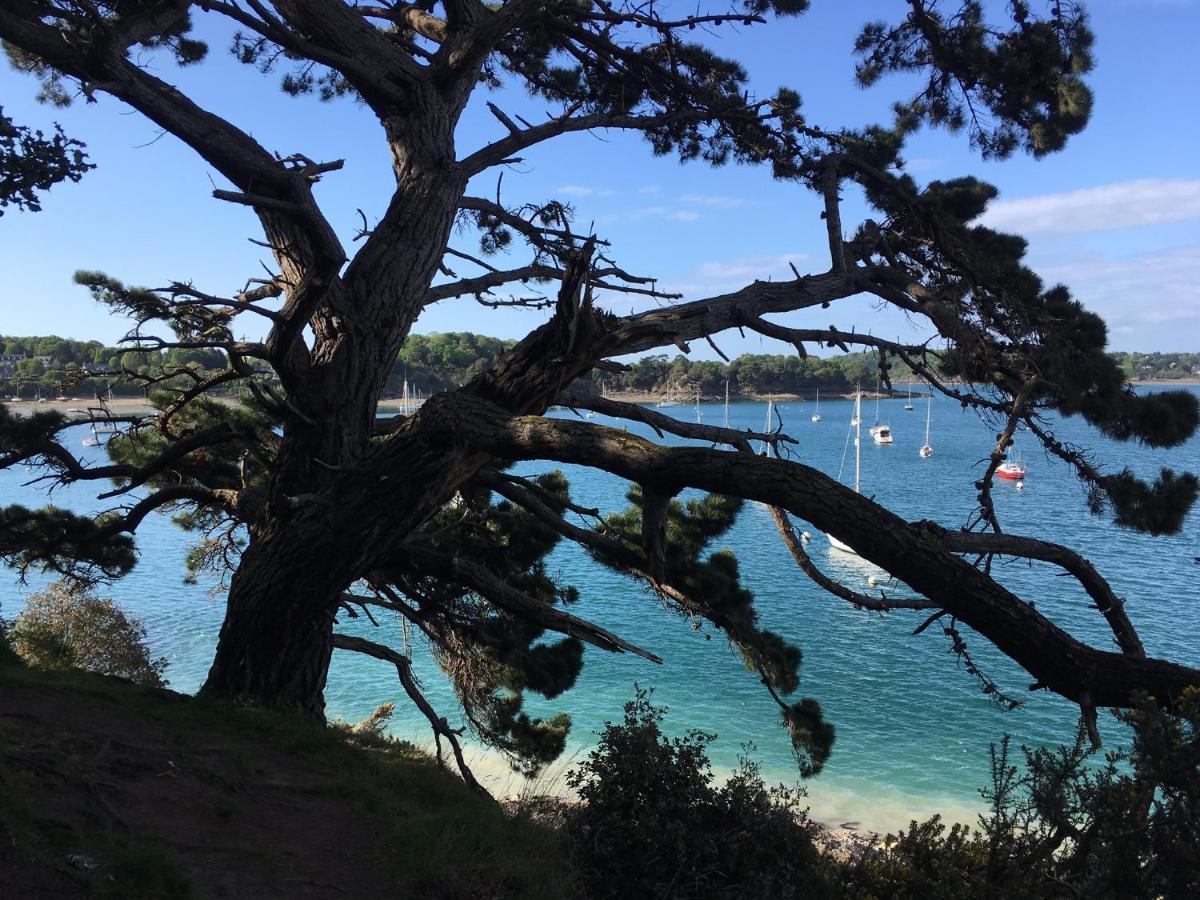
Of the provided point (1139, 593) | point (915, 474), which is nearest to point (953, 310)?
point (1139, 593)

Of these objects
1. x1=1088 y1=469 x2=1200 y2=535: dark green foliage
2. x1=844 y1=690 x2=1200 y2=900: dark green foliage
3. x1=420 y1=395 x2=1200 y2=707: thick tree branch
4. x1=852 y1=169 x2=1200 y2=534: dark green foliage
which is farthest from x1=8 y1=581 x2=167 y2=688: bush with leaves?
x1=1088 y1=469 x2=1200 y2=535: dark green foliage

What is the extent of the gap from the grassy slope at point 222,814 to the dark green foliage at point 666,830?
0.53 m

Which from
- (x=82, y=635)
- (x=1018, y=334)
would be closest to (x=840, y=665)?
(x=82, y=635)

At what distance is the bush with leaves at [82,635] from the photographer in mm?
10922

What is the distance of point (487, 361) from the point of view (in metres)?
10.6

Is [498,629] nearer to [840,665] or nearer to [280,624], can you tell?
[280,624]

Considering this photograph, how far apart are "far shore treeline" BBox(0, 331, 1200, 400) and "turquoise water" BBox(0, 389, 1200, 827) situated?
17.3 feet

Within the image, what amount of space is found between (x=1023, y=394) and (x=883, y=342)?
1090 mm

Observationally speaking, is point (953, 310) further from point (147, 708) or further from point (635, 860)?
point (147, 708)

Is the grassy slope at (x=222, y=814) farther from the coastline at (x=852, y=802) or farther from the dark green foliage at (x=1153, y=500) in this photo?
the coastline at (x=852, y=802)

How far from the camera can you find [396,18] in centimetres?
639

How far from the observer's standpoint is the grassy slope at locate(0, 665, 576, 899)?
10.4ft

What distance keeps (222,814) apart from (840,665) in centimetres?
1626

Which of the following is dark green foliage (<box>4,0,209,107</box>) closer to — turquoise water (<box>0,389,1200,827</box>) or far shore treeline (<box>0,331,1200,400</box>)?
far shore treeline (<box>0,331,1200,400</box>)
